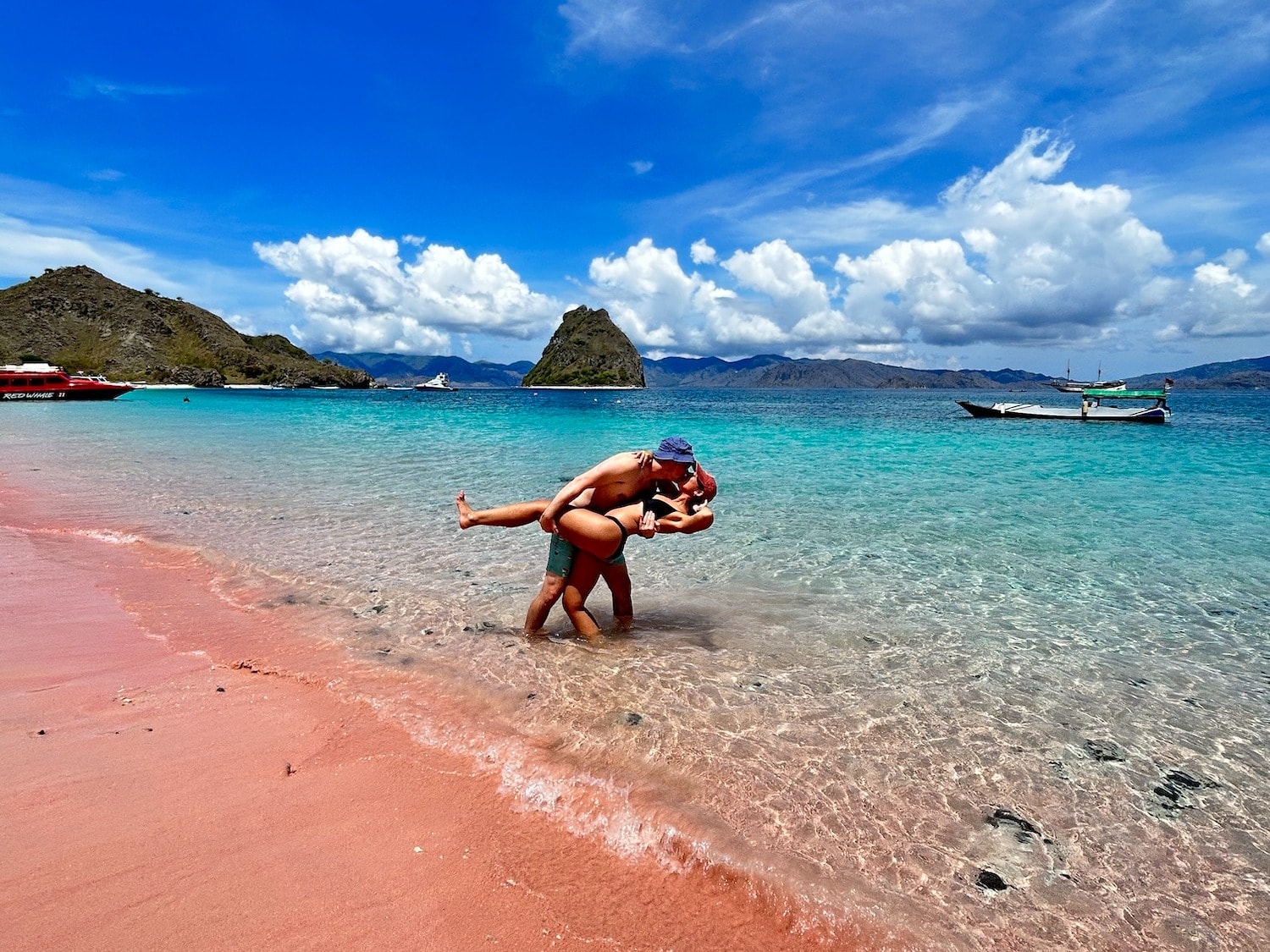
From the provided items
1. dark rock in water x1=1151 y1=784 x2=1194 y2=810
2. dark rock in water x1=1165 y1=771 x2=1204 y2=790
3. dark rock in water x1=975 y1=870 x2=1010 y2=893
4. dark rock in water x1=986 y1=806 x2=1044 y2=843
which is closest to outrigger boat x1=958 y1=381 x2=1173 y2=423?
dark rock in water x1=1165 y1=771 x2=1204 y2=790

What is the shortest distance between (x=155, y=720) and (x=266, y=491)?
13736 mm

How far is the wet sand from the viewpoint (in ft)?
10.2

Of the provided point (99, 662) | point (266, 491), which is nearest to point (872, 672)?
point (99, 662)

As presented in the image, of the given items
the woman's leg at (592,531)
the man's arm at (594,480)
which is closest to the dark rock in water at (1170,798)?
the woman's leg at (592,531)

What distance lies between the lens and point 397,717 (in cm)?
539

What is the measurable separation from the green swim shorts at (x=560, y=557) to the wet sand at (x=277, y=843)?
2.34 metres

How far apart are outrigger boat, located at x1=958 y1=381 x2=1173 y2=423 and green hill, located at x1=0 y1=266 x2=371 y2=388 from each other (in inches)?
7670

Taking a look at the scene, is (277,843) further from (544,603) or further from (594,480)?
(594,480)

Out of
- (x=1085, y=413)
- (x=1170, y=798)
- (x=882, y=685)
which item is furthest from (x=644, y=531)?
(x=1085, y=413)

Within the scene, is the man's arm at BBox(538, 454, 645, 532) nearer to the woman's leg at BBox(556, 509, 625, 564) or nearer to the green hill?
the woman's leg at BBox(556, 509, 625, 564)

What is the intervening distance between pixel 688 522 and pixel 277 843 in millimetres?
4075

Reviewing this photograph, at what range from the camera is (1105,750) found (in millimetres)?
5293

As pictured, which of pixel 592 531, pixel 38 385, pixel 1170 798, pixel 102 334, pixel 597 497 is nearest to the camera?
pixel 1170 798

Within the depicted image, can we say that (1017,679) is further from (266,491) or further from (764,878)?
(266,491)
